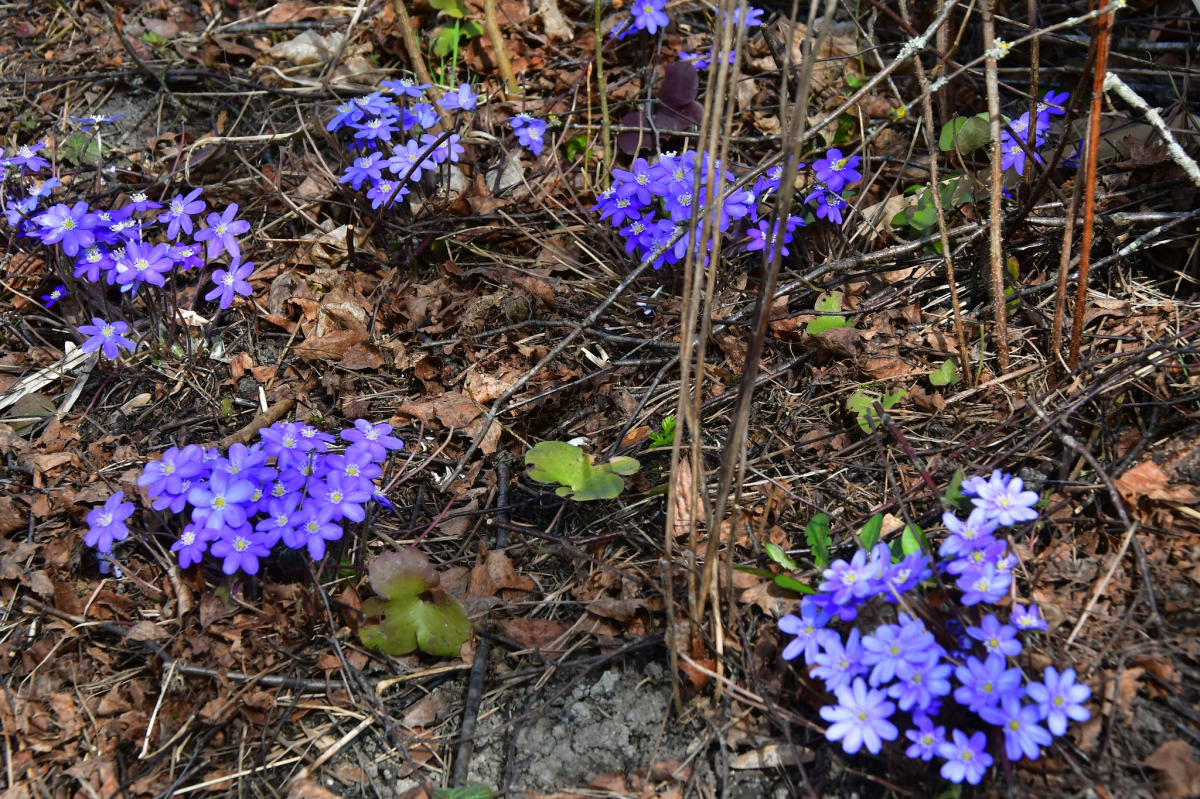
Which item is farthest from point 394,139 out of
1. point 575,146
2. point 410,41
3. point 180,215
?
point 180,215

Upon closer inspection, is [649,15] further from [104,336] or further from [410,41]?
[104,336]

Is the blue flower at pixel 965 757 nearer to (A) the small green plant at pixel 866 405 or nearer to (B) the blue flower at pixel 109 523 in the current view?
(A) the small green plant at pixel 866 405

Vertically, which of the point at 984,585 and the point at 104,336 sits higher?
the point at 984,585

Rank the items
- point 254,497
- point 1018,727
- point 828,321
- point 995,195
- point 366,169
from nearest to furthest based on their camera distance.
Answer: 1. point 1018,727
2. point 254,497
3. point 995,195
4. point 828,321
5. point 366,169

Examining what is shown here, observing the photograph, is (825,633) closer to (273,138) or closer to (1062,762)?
(1062,762)

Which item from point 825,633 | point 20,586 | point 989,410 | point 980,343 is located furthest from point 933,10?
point 20,586

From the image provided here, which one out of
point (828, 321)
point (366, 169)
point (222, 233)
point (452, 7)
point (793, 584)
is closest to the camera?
point (793, 584)

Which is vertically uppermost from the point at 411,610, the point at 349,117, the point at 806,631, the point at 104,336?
the point at 349,117

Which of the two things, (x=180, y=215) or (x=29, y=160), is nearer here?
(x=180, y=215)
